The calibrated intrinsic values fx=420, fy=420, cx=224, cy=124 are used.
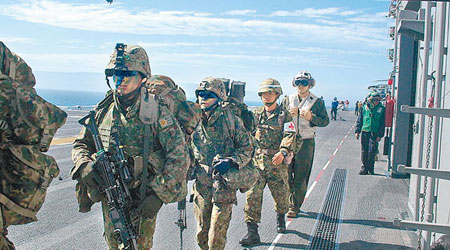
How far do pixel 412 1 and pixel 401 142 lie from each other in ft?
10.9

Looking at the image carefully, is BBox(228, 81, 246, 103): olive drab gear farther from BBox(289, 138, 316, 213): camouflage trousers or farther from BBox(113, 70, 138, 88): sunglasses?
BBox(113, 70, 138, 88): sunglasses

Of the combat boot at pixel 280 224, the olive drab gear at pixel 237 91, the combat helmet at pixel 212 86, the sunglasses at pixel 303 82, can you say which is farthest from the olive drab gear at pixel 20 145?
the sunglasses at pixel 303 82

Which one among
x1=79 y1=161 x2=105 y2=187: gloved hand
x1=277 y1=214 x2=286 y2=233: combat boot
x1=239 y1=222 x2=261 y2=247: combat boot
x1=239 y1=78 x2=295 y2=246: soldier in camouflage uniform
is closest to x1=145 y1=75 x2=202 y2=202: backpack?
x1=79 y1=161 x2=105 y2=187: gloved hand

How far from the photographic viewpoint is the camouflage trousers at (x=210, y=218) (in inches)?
169

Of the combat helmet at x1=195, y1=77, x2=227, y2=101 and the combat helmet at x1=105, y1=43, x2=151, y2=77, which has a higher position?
the combat helmet at x1=105, y1=43, x2=151, y2=77

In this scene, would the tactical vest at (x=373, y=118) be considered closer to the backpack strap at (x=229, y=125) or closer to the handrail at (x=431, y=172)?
the backpack strap at (x=229, y=125)

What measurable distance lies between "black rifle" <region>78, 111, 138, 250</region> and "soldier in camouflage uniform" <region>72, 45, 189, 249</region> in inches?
3.5

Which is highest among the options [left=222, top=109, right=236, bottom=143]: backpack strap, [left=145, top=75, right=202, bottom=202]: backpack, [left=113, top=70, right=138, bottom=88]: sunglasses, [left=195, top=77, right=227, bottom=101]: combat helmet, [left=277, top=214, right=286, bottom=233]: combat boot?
[left=113, top=70, right=138, bottom=88]: sunglasses

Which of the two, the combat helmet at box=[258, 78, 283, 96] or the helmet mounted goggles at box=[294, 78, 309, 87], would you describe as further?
the helmet mounted goggles at box=[294, 78, 309, 87]

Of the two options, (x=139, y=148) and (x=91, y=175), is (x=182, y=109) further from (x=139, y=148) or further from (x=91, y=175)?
(x=91, y=175)

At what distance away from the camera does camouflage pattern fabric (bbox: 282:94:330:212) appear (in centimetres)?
659

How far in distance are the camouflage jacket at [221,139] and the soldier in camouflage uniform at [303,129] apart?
84.6 inches

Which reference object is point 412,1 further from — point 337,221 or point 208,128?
point 208,128

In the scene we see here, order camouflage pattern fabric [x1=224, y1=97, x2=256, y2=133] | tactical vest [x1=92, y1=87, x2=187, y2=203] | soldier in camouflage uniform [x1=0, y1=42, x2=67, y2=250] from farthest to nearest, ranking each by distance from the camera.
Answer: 1. camouflage pattern fabric [x1=224, y1=97, x2=256, y2=133]
2. tactical vest [x1=92, y1=87, x2=187, y2=203]
3. soldier in camouflage uniform [x1=0, y1=42, x2=67, y2=250]
